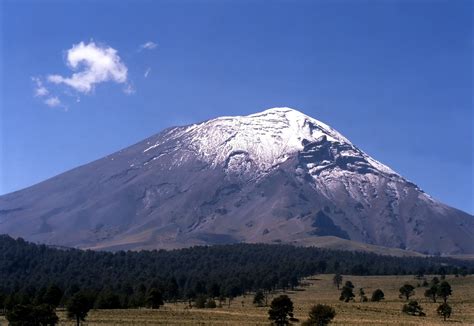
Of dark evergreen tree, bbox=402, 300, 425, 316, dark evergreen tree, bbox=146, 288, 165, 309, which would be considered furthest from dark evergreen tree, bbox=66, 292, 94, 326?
dark evergreen tree, bbox=402, 300, 425, 316

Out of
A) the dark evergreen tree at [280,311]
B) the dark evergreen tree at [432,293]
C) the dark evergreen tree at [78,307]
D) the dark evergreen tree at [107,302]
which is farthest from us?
the dark evergreen tree at [432,293]

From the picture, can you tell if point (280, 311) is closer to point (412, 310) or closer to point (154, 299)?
A: point (412, 310)

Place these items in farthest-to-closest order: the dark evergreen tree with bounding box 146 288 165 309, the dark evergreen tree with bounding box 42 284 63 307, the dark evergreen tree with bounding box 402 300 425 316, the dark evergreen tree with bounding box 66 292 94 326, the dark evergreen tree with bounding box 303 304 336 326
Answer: the dark evergreen tree with bounding box 146 288 165 309, the dark evergreen tree with bounding box 42 284 63 307, the dark evergreen tree with bounding box 402 300 425 316, the dark evergreen tree with bounding box 66 292 94 326, the dark evergreen tree with bounding box 303 304 336 326

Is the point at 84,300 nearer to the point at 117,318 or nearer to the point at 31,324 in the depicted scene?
the point at 117,318

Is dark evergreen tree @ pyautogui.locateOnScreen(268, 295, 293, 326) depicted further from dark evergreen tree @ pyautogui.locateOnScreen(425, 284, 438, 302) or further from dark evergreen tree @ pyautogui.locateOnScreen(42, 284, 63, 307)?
dark evergreen tree @ pyautogui.locateOnScreen(425, 284, 438, 302)

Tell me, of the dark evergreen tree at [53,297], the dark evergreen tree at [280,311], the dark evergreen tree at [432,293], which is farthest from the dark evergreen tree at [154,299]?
the dark evergreen tree at [432,293]

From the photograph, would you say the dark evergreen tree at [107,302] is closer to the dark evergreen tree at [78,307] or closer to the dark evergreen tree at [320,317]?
the dark evergreen tree at [78,307]

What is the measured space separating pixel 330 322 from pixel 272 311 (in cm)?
847

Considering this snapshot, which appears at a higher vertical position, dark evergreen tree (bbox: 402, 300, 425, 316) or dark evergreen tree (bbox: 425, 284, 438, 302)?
dark evergreen tree (bbox: 425, 284, 438, 302)

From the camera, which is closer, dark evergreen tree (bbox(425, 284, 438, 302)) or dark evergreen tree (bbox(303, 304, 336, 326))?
dark evergreen tree (bbox(303, 304, 336, 326))

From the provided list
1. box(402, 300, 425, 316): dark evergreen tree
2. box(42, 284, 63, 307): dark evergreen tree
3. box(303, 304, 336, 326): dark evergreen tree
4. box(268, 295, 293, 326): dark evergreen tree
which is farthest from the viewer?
box(42, 284, 63, 307): dark evergreen tree

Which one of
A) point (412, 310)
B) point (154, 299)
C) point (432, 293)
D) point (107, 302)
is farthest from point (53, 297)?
point (432, 293)

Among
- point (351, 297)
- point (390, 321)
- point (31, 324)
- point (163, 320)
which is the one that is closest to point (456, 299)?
point (351, 297)

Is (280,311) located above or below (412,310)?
above
